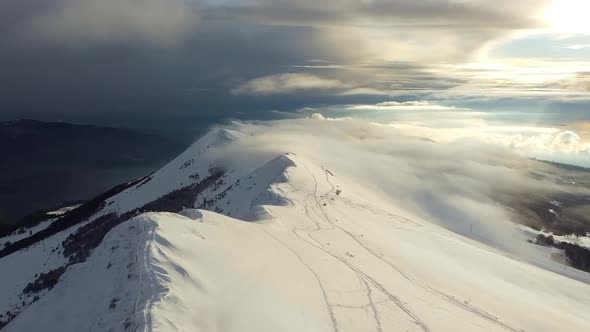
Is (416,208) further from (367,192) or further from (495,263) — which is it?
(495,263)

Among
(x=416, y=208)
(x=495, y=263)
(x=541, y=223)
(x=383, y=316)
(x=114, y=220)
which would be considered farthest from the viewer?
(x=541, y=223)

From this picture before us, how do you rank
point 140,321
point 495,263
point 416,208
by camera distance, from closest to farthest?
point 140,321
point 495,263
point 416,208

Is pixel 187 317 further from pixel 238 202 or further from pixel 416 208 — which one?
pixel 416 208

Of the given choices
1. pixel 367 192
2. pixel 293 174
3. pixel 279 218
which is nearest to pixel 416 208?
pixel 367 192

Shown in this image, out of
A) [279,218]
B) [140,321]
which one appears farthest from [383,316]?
[279,218]

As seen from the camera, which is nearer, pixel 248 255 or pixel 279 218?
pixel 248 255

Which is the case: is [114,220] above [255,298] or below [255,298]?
below

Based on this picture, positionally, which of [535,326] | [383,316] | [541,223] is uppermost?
[383,316]
